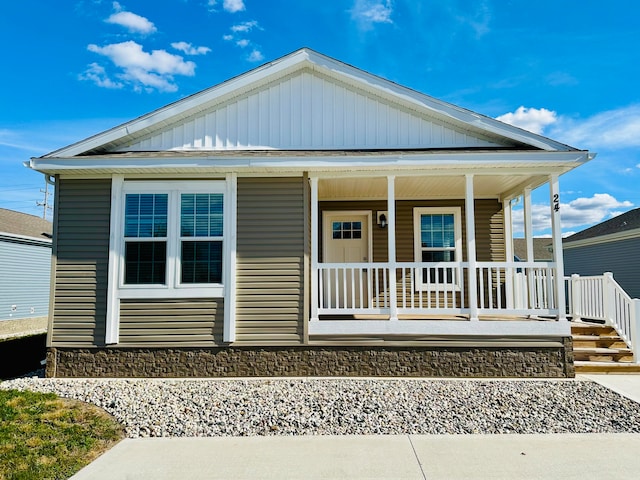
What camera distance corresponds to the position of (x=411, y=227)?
8.96 m

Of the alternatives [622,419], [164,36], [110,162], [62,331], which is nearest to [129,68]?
[164,36]

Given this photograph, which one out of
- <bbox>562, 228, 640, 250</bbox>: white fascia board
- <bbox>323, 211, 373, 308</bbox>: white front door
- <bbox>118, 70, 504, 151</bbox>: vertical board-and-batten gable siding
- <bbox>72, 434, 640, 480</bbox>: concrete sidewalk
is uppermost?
<bbox>118, 70, 504, 151</bbox>: vertical board-and-batten gable siding

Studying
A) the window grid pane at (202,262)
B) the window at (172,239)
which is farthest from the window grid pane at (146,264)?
the window grid pane at (202,262)

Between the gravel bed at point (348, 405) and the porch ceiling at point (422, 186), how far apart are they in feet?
11.1

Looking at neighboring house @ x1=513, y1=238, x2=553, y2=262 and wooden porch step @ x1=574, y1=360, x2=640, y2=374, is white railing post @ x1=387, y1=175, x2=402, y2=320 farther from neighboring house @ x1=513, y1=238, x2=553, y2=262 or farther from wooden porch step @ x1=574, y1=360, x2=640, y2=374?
neighboring house @ x1=513, y1=238, x2=553, y2=262

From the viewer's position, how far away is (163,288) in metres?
6.48

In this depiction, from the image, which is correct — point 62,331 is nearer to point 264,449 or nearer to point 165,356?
point 165,356

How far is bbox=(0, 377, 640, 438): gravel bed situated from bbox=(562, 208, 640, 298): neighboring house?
33.6 ft

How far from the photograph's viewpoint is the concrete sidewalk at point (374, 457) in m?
3.29

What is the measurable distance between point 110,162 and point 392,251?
4.53 m

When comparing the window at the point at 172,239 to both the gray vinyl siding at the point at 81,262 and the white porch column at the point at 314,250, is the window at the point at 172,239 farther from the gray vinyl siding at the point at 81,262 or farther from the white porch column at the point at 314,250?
the white porch column at the point at 314,250

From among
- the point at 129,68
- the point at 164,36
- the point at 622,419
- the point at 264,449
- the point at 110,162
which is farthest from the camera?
the point at 129,68

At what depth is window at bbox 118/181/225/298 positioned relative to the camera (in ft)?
21.3

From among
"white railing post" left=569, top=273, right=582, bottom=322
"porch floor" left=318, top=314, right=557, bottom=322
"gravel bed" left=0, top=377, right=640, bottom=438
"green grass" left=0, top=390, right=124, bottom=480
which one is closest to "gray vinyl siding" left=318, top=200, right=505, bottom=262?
"white railing post" left=569, top=273, right=582, bottom=322
